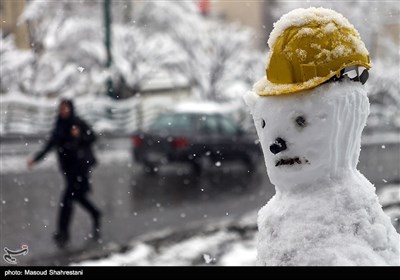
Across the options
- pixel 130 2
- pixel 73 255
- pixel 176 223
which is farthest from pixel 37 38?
pixel 73 255

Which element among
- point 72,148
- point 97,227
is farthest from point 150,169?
point 72,148

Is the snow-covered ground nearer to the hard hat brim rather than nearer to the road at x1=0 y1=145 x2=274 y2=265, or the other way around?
the road at x1=0 y1=145 x2=274 y2=265

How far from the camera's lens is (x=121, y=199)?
9172 mm

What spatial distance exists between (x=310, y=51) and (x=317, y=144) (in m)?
0.36

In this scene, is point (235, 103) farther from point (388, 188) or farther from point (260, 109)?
point (260, 109)

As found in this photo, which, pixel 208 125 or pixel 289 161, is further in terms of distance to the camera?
pixel 208 125

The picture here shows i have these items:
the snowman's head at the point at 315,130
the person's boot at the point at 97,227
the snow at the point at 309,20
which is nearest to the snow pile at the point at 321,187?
the snowman's head at the point at 315,130

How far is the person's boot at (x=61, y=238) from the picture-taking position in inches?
252

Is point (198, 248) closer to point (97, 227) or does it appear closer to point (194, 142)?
point (97, 227)

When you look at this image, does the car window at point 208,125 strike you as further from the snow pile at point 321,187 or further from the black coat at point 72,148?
the snow pile at point 321,187

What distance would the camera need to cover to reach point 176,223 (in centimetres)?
772

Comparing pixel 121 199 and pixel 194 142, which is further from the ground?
pixel 194 142

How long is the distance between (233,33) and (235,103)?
4.97m
